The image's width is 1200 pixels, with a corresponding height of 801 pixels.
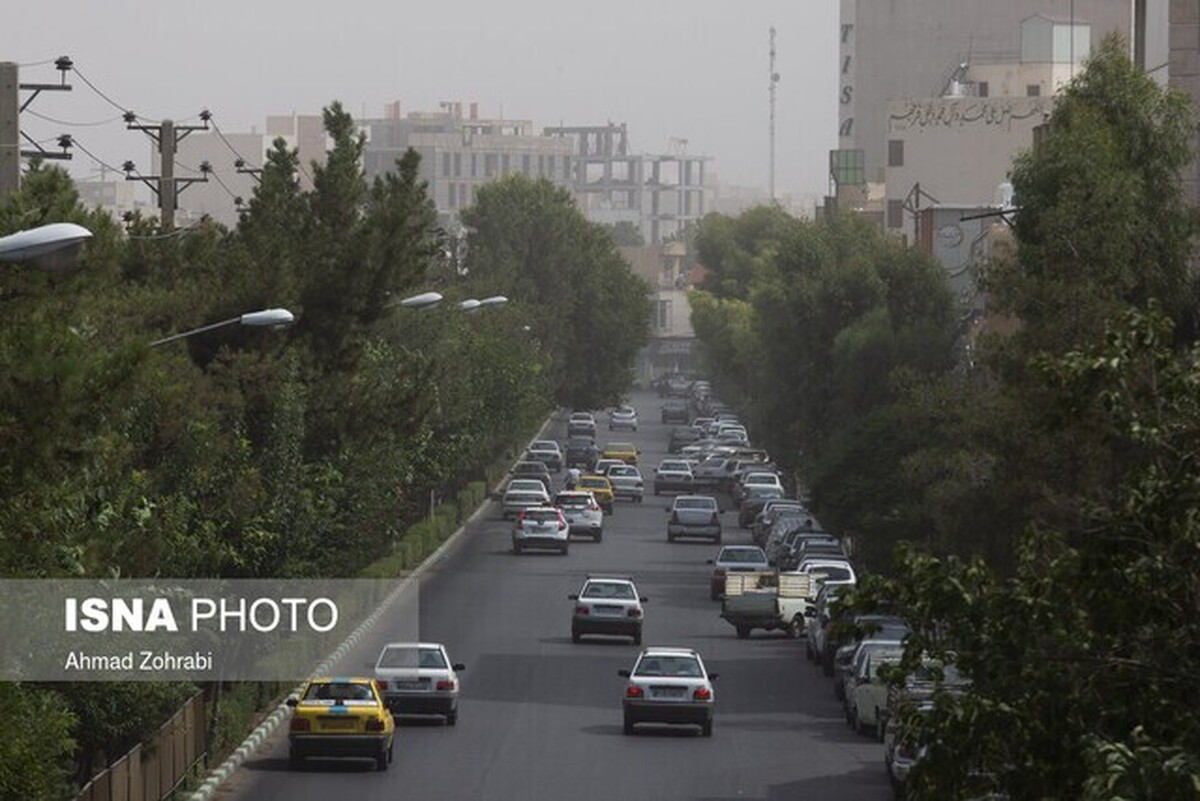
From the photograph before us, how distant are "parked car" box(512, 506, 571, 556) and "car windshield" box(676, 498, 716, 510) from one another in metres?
6.43

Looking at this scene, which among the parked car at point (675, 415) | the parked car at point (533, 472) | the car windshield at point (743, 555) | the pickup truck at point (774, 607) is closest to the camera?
the pickup truck at point (774, 607)

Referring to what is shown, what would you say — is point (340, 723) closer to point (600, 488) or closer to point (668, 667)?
point (668, 667)

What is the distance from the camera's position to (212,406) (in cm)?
4100

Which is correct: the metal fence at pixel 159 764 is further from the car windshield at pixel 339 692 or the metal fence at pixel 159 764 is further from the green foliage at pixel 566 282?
the green foliage at pixel 566 282

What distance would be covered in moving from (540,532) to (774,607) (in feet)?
65.1

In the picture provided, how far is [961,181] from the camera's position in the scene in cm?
12644

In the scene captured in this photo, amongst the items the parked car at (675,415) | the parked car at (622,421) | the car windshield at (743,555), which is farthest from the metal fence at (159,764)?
the parked car at (675,415)

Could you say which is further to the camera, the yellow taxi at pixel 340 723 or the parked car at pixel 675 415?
the parked car at pixel 675 415

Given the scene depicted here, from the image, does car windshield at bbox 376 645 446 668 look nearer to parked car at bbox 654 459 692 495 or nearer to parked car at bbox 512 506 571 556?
parked car at bbox 512 506 571 556

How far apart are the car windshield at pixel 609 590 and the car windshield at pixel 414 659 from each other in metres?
13.1

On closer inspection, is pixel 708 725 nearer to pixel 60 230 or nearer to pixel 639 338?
pixel 60 230

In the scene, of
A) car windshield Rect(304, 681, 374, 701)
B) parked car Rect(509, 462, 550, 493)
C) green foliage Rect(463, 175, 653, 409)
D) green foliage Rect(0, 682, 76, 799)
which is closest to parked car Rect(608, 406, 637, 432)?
green foliage Rect(463, 175, 653, 409)

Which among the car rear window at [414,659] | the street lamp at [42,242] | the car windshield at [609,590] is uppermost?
the street lamp at [42,242]

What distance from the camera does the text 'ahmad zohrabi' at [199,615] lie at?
95.4 ft
